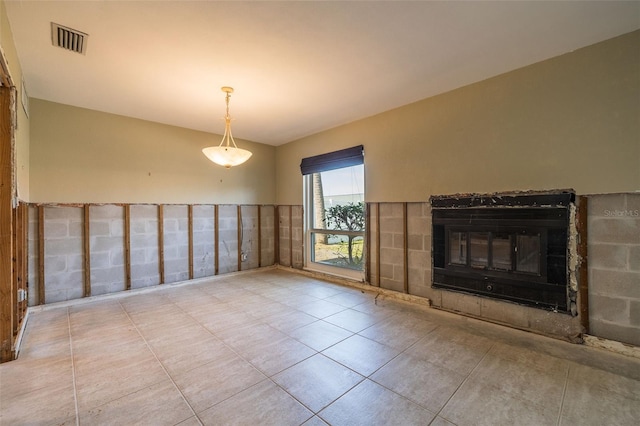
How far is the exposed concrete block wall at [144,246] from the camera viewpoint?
442cm

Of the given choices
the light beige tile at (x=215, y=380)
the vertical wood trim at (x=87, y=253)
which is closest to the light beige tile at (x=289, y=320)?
the light beige tile at (x=215, y=380)

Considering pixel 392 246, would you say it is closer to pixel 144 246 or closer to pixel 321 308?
pixel 321 308

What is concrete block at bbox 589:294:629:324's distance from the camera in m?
2.41

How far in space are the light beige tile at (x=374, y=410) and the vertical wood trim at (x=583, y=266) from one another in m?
2.02

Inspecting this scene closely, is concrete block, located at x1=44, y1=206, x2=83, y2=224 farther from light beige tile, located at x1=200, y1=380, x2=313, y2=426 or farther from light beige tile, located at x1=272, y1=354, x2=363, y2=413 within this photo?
light beige tile, located at x1=272, y1=354, x2=363, y2=413

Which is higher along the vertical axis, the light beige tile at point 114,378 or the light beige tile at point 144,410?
the light beige tile at point 114,378

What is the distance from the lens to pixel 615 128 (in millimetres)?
2410

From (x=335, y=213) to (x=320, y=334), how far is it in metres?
2.65

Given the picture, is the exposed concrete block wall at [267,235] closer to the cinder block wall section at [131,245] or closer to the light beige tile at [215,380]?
the cinder block wall section at [131,245]

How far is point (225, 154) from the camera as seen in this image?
325 cm

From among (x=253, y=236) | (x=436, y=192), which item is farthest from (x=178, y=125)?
(x=436, y=192)

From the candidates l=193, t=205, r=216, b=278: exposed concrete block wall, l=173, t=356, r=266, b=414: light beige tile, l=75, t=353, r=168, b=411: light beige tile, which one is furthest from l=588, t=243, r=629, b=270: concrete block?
l=193, t=205, r=216, b=278: exposed concrete block wall

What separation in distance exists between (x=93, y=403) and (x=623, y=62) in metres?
4.94

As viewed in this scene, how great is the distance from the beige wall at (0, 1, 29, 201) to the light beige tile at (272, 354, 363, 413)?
324 cm
